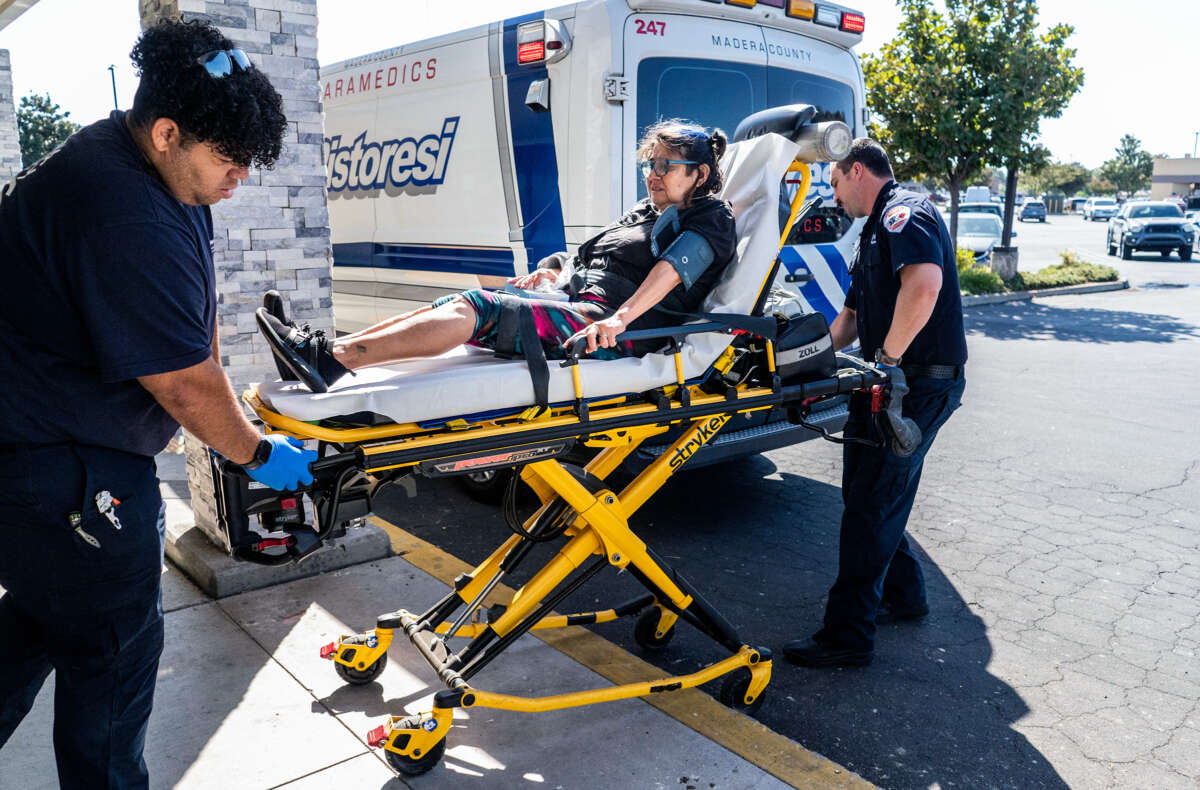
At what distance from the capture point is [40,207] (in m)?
1.90

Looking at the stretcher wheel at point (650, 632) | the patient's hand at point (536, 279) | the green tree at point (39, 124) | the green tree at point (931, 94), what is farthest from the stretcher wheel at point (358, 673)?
the green tree at point (39, 124)

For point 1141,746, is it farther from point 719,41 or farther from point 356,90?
point 356,90

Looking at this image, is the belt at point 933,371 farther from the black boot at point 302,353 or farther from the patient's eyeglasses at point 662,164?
the black boot at point 302,353

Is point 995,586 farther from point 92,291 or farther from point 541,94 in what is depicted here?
point 92,291

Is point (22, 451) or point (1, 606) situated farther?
point (1, 606)

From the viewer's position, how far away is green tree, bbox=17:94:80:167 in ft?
126

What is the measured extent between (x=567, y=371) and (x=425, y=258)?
135 inches

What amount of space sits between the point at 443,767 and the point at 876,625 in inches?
76.8

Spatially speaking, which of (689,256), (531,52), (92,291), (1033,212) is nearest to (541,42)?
(531,52)

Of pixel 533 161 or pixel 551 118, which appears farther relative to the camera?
pixel 533 161

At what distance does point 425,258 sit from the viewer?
235 inches

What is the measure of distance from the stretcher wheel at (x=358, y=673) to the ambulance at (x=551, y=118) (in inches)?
95.3

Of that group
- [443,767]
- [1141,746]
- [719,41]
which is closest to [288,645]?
[443,767]

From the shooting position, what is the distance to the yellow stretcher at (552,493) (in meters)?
2.54
